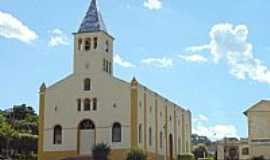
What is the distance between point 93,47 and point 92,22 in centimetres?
307

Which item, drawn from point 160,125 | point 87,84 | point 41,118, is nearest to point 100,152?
point 87,84

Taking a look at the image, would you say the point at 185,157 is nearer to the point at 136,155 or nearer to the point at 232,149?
the point at 136,155

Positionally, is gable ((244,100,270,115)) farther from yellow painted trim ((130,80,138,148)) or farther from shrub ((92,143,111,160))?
shrub ((92,143,111,160))

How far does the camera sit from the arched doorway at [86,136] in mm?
60906

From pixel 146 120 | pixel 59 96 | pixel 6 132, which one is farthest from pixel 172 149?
pixel 6 132

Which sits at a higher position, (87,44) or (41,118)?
(87,44)

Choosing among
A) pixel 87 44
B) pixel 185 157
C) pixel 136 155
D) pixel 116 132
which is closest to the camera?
pixel 136 155

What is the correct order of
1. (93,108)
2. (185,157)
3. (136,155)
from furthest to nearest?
(185,157), (93,108), (136,155)

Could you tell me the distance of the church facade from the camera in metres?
59.9

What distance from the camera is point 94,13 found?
64.9 m

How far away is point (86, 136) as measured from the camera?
61.2 m

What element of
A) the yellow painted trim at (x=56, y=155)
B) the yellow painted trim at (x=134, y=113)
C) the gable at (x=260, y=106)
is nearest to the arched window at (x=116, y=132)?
the yellow painted trim at (x=134, y=113)

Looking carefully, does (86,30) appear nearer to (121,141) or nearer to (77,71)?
(77,71)

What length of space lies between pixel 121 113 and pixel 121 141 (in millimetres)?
2845
